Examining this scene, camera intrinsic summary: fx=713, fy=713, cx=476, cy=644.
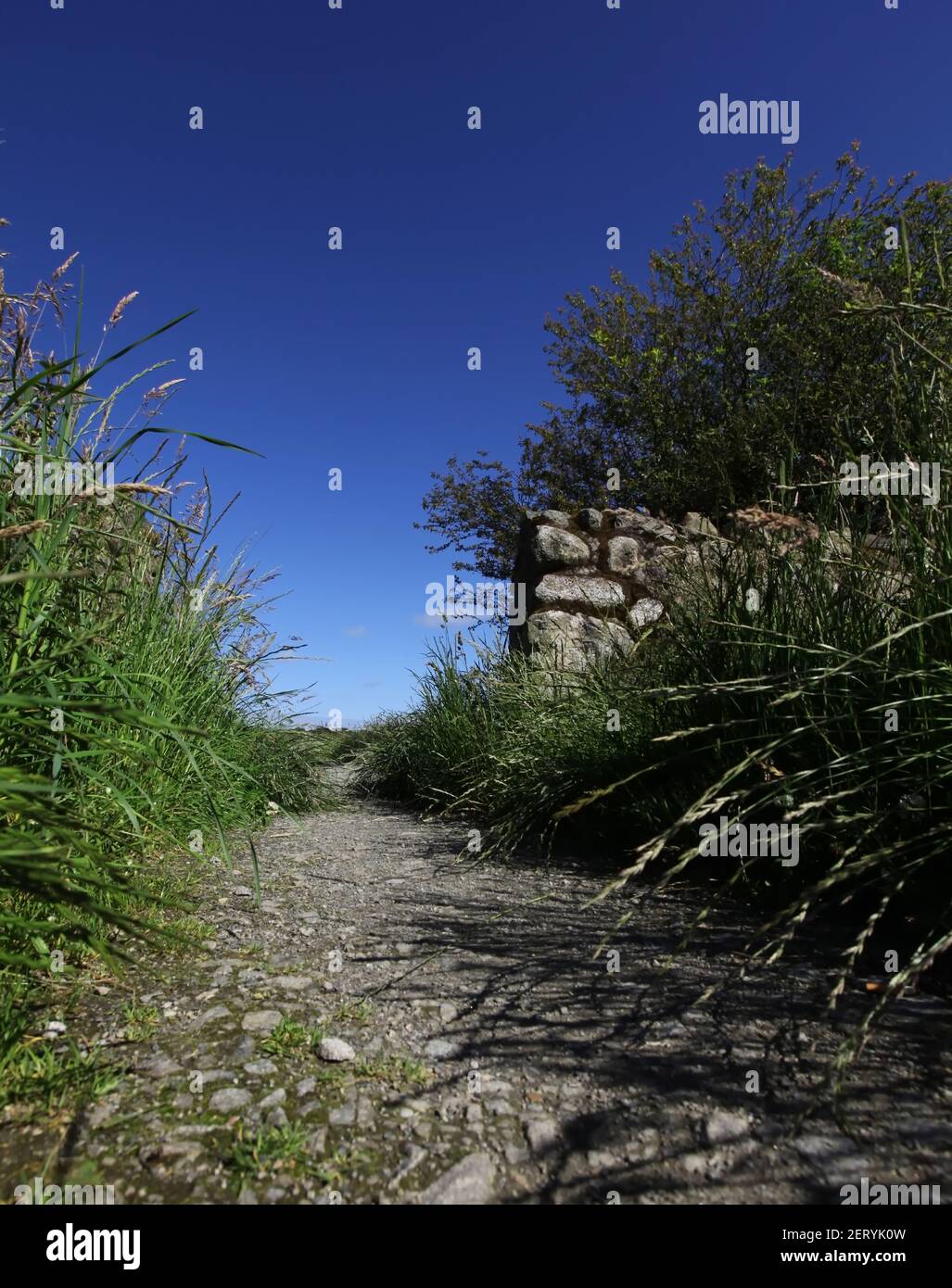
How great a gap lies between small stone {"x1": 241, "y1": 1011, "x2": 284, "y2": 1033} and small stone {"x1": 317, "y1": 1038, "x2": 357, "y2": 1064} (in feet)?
0.48

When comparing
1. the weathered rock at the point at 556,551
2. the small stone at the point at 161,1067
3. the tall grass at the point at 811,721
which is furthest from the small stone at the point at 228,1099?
the weathered rock at the point at 556,551

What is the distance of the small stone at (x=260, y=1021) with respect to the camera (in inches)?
61.0

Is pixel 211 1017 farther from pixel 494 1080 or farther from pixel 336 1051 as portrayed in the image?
pixel 494 1080

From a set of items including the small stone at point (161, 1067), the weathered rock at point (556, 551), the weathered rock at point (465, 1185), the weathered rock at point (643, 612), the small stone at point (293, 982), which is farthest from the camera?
the weathered rock at point (556, 551)

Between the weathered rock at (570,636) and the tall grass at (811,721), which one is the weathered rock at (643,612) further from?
the tall grass at (811,721)

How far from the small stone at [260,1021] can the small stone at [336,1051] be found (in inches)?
5.8

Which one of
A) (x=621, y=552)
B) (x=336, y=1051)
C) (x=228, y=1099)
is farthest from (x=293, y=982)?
(x=621, y=552)

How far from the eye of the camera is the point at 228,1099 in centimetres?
129

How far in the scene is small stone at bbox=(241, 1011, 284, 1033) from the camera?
5.08 ft

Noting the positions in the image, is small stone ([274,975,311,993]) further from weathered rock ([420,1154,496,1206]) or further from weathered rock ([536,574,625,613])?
weathered rock ([536,574,625,613])

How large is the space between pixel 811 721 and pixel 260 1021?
163cm

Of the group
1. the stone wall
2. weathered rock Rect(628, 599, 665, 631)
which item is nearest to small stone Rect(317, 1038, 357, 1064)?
the stone wall

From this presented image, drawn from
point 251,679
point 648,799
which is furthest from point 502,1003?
point 251,679
